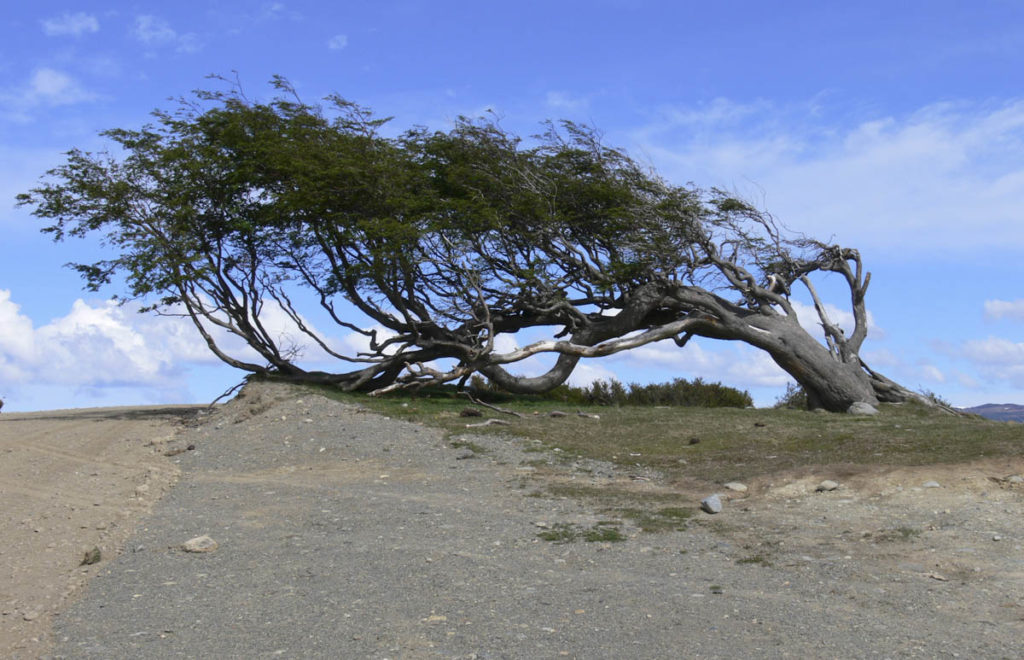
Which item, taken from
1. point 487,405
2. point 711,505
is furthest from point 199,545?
point 487,405

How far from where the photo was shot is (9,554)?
A: 28.7ft

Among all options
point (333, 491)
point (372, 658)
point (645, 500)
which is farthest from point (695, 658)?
point (333, 491)

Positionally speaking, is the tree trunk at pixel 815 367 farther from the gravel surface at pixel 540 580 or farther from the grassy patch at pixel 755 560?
the grassy patch at pixel 755 560

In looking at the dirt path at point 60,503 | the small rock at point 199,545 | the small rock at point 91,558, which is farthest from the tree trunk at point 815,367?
the small rock at point 91,558

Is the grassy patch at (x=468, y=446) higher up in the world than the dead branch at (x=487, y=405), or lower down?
lower down

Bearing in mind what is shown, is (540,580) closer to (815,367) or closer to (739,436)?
(739,436)

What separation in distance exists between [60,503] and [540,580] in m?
6.47

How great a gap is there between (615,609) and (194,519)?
5.83 meters

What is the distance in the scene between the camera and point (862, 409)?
20750 millimetres

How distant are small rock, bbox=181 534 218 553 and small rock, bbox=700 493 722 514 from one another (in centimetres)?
521

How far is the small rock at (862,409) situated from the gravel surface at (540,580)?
392 inches

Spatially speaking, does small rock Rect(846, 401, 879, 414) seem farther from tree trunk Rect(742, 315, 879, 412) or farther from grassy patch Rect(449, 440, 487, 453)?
grassy patch Rect(449, 440, 487, 453)

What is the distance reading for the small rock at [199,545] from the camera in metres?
9.16

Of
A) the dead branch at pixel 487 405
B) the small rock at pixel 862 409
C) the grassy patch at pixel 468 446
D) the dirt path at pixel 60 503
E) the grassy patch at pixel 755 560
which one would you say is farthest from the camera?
the small rock at pixel 862 409
